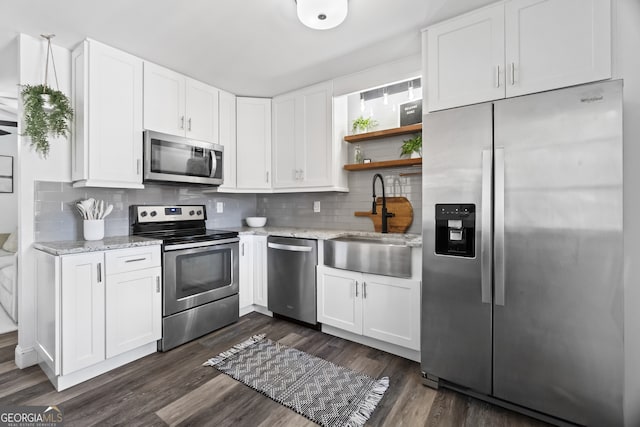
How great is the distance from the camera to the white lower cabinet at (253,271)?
10.3ft

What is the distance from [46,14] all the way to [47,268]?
1692 millimetres

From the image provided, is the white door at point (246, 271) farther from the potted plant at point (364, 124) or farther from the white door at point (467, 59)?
the white door at point (467, 59)

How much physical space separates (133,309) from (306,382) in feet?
4.58

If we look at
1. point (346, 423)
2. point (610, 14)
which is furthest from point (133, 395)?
point (610, 14)

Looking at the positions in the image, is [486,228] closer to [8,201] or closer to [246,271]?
[246,271]

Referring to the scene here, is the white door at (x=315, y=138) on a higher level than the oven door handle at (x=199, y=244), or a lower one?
higher

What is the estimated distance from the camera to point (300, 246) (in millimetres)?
2844

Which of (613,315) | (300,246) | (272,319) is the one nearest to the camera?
(613,315)

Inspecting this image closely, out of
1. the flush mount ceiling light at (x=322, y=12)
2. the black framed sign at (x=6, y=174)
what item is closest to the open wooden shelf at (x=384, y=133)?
the flush mount ceiling light at (x=322, y=12)

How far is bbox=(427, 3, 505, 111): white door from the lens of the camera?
178 centimetres

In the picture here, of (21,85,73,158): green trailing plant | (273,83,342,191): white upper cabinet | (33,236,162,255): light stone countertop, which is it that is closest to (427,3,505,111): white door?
(273,83,342,191): white upper cabinet

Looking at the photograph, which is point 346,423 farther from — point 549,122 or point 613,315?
point 549,122

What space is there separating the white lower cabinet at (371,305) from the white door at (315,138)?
1.00 metres

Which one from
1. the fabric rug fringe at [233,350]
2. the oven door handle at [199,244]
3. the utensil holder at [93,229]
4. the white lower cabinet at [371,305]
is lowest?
the fabric rug fringe at [233,350]
